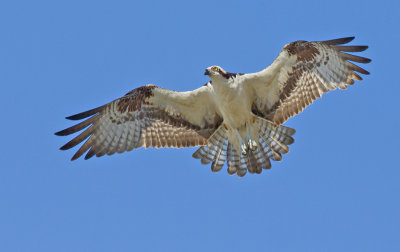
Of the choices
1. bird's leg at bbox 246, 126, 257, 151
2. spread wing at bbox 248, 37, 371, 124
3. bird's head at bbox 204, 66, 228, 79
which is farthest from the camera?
bird's leg at bbox 246, 126, 257, 151

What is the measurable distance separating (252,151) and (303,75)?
1.98 metres

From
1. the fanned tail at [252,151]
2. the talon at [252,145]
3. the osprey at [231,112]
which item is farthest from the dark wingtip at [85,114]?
the talon at [252,145]

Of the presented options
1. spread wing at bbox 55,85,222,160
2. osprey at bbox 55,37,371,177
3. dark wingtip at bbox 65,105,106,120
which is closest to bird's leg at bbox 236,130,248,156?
osprey at bbox 55,37,371,177

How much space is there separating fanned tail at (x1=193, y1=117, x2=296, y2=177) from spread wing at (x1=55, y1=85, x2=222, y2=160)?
25cm

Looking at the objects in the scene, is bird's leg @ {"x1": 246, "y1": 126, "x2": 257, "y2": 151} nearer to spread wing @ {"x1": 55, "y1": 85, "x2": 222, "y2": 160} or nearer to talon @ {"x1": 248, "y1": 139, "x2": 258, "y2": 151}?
talon @ {"x1": 248, "y1": 139, "x2": 258, "y2": 151}

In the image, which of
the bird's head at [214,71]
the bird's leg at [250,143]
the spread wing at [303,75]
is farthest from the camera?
the bird's leg at [250,143]

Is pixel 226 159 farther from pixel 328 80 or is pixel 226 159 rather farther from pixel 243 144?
pixel 328 80

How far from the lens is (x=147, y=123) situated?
17.4m

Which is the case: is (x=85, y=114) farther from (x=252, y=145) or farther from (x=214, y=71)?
(x=252, y=145)

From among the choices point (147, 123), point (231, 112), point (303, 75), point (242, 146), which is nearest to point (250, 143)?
point (242, 146)

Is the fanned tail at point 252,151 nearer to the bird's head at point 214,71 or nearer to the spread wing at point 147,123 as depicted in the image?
the spread wing at point 147,123

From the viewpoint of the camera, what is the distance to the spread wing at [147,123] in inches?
675

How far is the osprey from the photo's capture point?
16625 mm

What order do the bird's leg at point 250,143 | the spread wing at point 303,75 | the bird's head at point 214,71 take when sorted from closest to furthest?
the bird's head at point 214,71 → the spread wing at point 303,75 → the bird's leg at point 250,143
